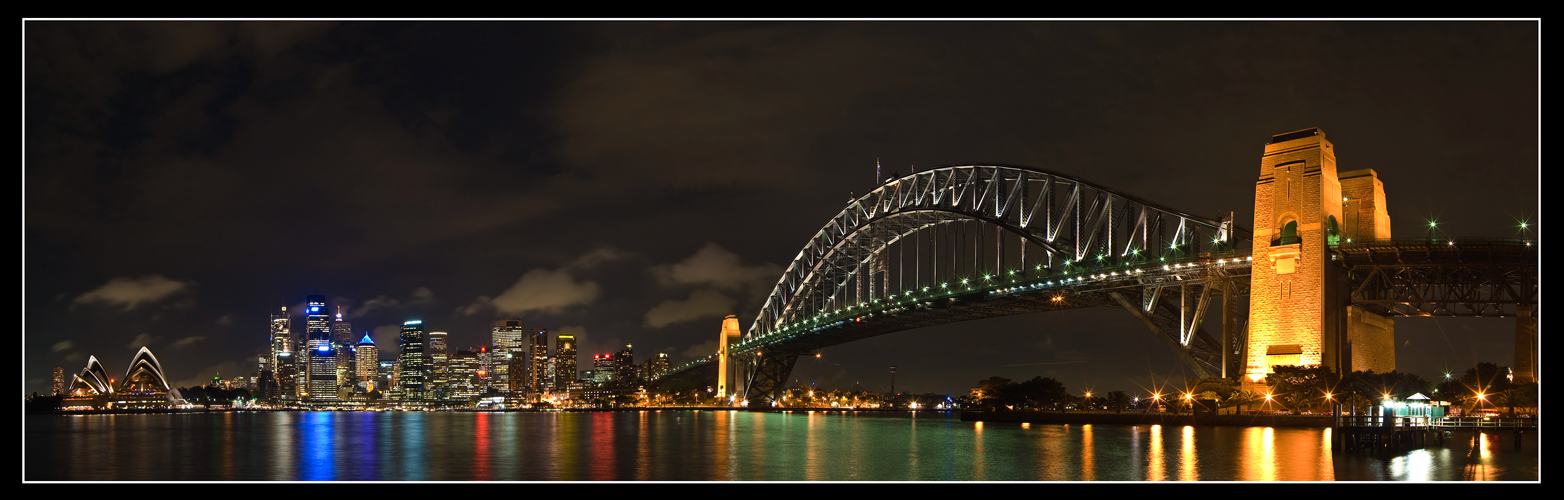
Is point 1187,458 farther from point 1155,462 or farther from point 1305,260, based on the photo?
point 1305,260

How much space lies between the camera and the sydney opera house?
568 feet

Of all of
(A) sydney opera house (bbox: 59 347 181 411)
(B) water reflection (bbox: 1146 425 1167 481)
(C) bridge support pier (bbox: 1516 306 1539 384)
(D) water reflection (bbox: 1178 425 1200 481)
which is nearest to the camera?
(D) water reflection (bbox: 1178 425 1200 481)

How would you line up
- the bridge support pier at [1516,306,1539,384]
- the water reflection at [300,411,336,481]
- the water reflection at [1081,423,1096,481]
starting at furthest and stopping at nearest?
the bridge support pier at [1516,306,1539,384], the water reflection at [300,411,336,481], the water reflection at [1081,423,1096,481]

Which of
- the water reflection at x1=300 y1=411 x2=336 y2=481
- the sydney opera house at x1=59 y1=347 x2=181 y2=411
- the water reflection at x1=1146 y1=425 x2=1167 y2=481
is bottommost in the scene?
the sydney opera house at x1=59 y1=347 x2=181 y2=411

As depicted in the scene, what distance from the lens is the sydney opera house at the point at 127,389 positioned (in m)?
173

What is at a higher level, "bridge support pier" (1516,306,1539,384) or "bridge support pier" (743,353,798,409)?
"bridge support pier" (1516,306,1539,384)

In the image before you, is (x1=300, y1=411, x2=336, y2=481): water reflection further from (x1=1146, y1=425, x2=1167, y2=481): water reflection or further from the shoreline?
the shoreline

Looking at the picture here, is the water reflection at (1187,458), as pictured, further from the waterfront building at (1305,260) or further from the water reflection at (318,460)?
the water reflection at (318,460)

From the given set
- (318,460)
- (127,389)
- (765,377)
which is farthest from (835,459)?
(127,389)

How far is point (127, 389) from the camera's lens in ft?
606

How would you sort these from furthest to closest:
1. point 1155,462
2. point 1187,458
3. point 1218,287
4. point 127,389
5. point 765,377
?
1. point 127,389
2. point 765,377
3. point 1218,287
4. point 1187,458
5. point 1155,462

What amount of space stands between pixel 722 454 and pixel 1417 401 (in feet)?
83.8

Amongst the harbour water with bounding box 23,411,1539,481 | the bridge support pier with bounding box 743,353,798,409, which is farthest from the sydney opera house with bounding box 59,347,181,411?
the harbour water with bounding box 23,411,1539,481
